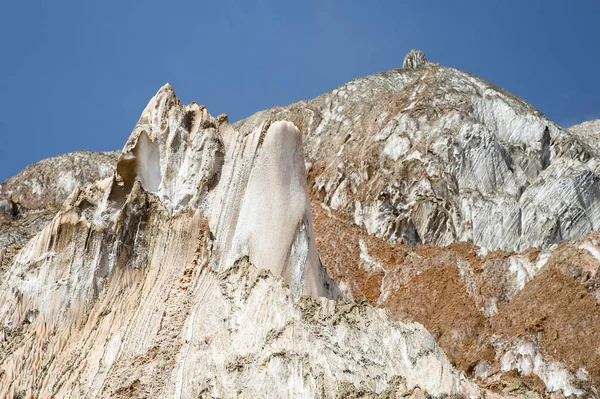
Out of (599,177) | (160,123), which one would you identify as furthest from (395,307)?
(599,177)

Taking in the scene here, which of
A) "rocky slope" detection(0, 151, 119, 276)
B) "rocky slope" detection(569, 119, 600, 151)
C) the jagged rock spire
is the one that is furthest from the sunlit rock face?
"rocky slope" detection(569, 119, 600, 151)

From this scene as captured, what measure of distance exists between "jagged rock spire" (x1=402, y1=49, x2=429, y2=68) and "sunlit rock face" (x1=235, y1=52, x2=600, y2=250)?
1119 cm

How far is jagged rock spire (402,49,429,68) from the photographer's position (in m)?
71.0

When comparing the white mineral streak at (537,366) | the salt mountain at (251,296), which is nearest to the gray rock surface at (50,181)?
the salt mountain at (251,296)

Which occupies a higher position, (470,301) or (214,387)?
(470,301)

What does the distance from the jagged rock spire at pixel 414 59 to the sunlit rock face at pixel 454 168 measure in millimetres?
11186

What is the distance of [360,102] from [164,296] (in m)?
44.4

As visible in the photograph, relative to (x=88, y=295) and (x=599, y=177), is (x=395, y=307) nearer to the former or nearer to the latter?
(x=88, y=295)

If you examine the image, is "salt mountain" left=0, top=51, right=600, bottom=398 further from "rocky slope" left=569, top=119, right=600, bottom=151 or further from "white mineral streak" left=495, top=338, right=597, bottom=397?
"rocky slope" left=569, top=119, right=600, bottom=151

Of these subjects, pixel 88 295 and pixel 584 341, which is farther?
pixel 584 341

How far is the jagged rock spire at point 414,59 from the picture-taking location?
7103cm

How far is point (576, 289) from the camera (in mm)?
22000

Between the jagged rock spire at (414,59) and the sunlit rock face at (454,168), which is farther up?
the jagged rock spire at (414,59)

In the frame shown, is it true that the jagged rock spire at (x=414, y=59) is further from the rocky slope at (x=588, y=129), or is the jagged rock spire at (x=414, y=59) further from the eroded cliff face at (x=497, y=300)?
the eroded cliff face at (x=497, y=300)
